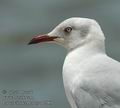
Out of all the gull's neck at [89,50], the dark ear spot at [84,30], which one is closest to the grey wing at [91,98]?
the gull's neck at [89,50]

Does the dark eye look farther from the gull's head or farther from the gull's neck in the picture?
the gull's neck

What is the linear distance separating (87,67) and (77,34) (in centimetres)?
26

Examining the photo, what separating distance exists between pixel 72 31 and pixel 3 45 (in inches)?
196

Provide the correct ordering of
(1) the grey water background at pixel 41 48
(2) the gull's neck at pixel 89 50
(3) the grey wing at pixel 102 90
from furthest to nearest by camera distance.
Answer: (1) the grey water background at pixel 41 48 < (2) the gull's neck at pixel 89 50 < (3) the grey wing at pixel 102 90

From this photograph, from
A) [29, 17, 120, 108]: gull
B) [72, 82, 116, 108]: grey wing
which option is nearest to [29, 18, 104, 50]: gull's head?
[29, 17, 120, 108]: gull

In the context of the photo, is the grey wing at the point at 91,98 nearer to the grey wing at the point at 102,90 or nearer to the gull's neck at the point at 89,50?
the grey wing at the point at 102,90

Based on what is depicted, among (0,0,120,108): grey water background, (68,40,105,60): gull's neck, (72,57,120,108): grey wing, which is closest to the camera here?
(72,57,120,108): grey wing

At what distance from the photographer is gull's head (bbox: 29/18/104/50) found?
13.6 ft

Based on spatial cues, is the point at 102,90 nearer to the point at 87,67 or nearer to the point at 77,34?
the point at 87,67

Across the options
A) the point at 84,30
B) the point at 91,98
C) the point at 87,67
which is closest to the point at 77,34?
the point at 84,30

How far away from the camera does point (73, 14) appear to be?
9.72 metres

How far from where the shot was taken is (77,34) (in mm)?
4207

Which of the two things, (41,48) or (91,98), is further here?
(41,48)

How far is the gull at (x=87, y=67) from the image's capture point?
3908 millimetres
